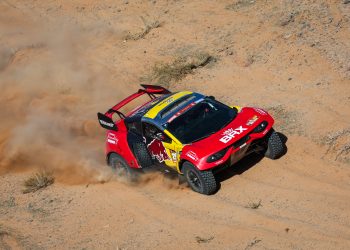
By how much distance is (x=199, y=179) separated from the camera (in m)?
12.0

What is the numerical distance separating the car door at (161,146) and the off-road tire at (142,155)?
100 millimetres

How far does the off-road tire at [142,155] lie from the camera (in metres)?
12.8

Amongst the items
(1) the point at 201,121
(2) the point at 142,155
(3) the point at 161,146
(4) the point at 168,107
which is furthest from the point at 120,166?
(1) the point at 201,121

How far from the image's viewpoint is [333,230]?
10523 millimetres

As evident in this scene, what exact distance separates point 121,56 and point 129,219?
8.39 m

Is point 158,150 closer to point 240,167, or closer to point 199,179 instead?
point 199,179

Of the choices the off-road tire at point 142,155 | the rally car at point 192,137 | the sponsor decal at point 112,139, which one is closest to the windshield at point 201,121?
the rally car at point 192,137

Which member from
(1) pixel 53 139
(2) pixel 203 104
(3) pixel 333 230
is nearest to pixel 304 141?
(2) pixel 203 104

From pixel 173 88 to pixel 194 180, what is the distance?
556cm

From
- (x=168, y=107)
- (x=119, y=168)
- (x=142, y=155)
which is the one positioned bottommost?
(x=119, y=168)

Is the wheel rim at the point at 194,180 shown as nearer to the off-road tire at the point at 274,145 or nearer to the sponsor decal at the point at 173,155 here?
the sponsor decal at the point at 173,155

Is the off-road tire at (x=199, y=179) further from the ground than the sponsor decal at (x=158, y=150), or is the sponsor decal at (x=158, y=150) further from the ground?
the sponsor decal at (x=158, y=150)

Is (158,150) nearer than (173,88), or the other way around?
(158,150)

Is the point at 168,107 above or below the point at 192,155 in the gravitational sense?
above
